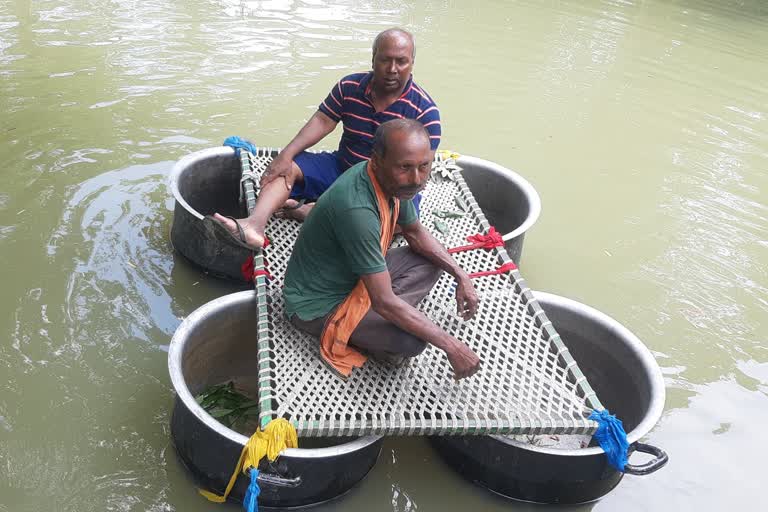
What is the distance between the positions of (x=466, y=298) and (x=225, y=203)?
1.75 metres

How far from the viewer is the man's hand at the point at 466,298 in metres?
2.45

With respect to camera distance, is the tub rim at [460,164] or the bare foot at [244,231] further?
the tub rim at [460,164]

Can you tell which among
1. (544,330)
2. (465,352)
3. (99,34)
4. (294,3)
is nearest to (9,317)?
(465,352)

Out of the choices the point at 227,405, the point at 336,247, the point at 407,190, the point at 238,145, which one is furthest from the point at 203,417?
the point at 238,145

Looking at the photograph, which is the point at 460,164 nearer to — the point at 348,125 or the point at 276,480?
the point at 348,125

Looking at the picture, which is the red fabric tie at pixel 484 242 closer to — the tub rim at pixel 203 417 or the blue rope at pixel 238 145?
the tub rim at pixel 203 417

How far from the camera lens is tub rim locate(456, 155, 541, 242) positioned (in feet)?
10.6

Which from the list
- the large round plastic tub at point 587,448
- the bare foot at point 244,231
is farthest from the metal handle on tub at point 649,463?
the bare foot at point 244,231

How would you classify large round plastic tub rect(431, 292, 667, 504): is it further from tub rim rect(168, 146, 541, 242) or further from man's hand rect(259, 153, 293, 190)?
man's hand rect(259, 153, 293, 190)

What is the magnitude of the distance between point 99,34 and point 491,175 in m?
3.84

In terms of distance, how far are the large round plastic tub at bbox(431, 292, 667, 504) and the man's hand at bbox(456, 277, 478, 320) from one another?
1.47 feet

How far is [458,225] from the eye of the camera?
327 cm

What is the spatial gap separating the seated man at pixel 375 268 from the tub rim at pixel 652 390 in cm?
35

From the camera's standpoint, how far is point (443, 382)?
2314 mm
